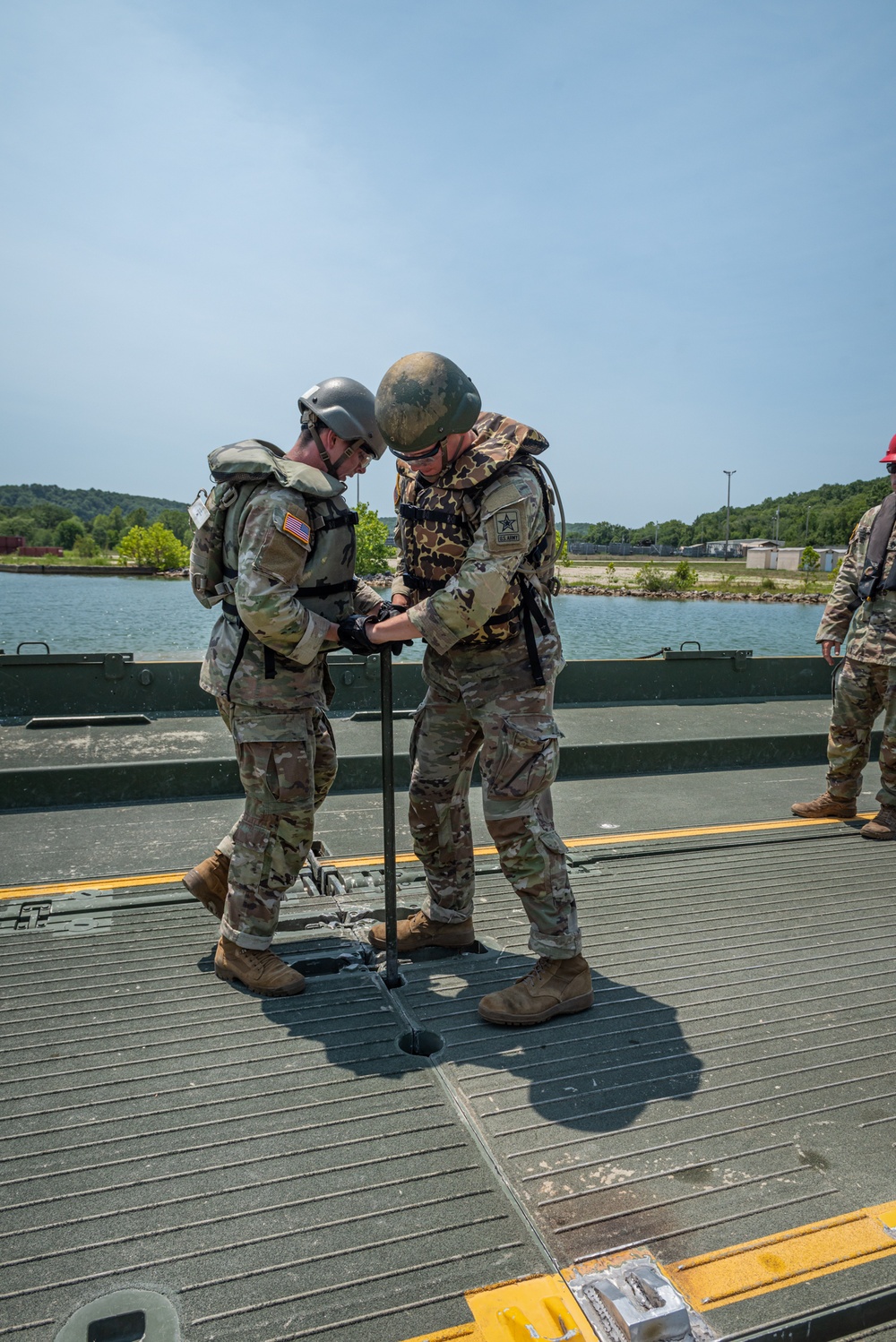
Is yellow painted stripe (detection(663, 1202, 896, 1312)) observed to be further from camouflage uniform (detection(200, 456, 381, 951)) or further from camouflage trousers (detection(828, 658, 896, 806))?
camouflage trousers (detection(828, 658, 896, 806))

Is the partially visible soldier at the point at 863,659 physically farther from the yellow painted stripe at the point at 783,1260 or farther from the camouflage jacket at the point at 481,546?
the yellow painted stripe at the point at 783,1260

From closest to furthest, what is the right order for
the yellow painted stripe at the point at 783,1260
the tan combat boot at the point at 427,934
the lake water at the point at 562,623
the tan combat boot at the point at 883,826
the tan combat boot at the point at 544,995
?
the yellow painted stripe at the point at 783,1260, the tan combat boot at the point at 544,995, the tan combat boot at the point at 427,934, the tan combat boot at the point at 883,826, the lake water at the point at 562,623

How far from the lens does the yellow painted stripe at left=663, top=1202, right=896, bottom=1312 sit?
1.82m

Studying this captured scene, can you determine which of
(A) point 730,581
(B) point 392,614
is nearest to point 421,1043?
(B) point 392,614

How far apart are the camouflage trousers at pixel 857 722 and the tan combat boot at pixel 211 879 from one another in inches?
135

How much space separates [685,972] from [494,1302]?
1.64m

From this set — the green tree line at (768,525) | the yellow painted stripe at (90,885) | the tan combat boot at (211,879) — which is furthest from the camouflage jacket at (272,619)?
the green tree line at (768,525)

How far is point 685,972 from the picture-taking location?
127 inches

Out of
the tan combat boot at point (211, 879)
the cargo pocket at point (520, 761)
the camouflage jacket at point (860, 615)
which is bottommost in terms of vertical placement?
the tan combat boot at point (211, 879)

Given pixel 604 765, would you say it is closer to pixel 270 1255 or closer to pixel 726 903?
pixel 726 903

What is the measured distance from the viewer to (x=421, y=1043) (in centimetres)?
272

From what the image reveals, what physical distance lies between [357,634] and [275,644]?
0.84 ft

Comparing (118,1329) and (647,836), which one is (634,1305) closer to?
(118,1329)

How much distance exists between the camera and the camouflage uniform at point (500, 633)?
278cm
